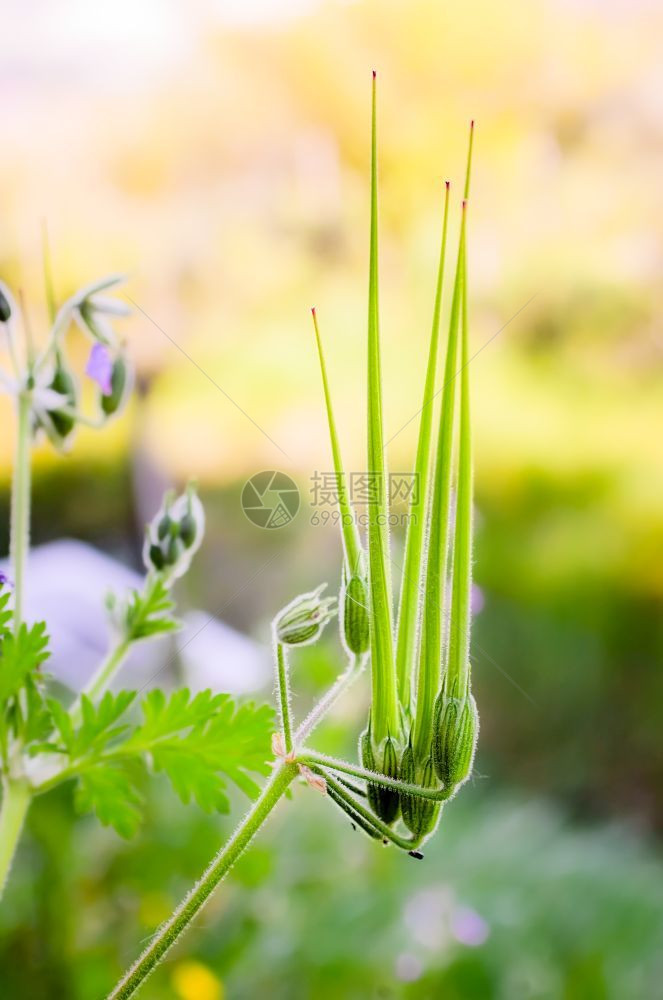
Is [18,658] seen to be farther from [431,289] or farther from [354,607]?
[431,289]

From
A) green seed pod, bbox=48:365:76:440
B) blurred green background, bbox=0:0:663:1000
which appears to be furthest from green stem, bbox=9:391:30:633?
blurred green background, bbox=0:0:663:1000

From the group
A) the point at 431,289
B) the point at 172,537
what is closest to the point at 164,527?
the point at 172,537

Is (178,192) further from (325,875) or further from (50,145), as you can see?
(325,875)

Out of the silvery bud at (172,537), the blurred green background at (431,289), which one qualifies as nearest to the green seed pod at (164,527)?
the silvery bud at (172,537)

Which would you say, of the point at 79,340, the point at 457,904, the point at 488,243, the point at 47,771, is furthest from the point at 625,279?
the point at 47,771

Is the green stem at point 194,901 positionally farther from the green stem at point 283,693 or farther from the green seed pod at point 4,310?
the green seed pod at point 4,310
